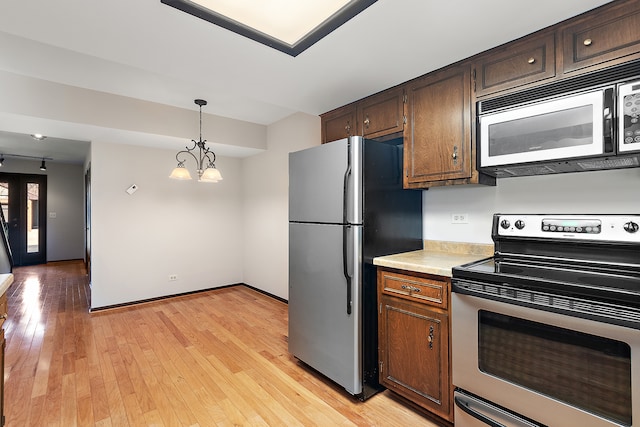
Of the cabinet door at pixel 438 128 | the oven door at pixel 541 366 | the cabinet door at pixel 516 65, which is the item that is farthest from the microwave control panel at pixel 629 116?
the oven door at pixel 541 366

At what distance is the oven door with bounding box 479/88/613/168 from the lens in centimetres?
152

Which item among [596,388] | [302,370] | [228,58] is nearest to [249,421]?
[302,370]

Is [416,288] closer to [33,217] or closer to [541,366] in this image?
[541,366]

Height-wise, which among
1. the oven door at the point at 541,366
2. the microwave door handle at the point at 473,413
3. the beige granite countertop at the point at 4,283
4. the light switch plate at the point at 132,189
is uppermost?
the light switch plate at the point at 132,189

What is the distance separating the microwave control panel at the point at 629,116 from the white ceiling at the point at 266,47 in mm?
455

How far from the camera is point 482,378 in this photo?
1.64 metres

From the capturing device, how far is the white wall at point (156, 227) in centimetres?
418

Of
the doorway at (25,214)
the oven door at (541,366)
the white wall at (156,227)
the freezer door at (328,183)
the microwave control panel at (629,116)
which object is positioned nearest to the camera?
the oven door at (541,366)

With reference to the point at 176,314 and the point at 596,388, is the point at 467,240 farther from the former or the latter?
the point at 176,314

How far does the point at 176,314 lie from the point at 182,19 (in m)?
3.48

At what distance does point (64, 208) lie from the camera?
311 inches

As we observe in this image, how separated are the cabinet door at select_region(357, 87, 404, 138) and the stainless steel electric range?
1111 millimetres

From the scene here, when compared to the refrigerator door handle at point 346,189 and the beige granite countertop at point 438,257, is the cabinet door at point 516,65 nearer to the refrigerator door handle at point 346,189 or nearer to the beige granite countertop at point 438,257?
the refrigerator door handle at point 346,189

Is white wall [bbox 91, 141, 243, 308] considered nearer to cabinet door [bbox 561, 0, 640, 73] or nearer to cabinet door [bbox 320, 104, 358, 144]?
cabinet door [bbox 320, 104, 358, 144]
